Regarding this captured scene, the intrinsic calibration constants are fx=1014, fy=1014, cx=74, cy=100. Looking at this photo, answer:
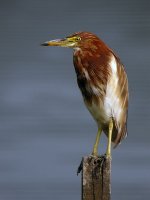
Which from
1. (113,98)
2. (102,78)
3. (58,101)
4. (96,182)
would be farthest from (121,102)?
(58,101)

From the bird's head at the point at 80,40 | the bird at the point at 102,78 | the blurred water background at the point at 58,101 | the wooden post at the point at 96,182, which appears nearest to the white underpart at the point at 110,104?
the bird at the point at 102,78

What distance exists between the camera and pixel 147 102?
10.9m

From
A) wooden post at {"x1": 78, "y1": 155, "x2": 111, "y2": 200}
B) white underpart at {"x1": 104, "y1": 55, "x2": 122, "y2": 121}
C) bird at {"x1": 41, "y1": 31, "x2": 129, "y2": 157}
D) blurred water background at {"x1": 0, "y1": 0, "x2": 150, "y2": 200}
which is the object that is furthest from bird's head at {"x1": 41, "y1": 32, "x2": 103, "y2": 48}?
blurred water background at {"x1": 0, "y1": 0, "x2": 150, "y2": 200}

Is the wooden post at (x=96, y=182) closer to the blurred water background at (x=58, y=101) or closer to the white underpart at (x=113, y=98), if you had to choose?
the white underpart at (x=113, y=98)

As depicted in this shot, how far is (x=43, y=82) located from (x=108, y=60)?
6.35 m

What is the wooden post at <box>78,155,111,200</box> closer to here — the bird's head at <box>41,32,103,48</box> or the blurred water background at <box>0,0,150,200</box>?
the bird's head at <box>41,32,103,48</box>

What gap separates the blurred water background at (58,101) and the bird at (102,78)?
380 centimetres

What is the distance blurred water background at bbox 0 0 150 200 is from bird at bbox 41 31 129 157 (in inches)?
150

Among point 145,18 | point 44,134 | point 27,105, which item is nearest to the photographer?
point 44,134

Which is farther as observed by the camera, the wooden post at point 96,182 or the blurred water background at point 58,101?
the blurred water background at point 58,101

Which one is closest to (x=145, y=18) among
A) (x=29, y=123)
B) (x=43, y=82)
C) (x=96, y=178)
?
(x=43, y=82)

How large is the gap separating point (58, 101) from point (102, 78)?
5.83m

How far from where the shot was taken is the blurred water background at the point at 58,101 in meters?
9.09

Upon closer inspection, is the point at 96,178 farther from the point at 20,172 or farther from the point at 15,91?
the point at 15,91
